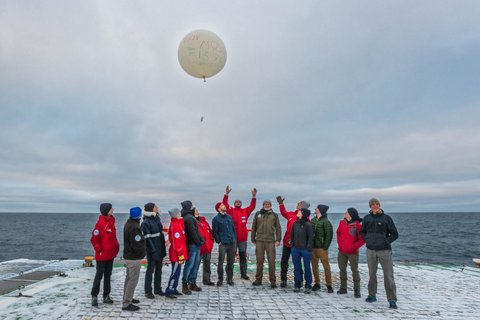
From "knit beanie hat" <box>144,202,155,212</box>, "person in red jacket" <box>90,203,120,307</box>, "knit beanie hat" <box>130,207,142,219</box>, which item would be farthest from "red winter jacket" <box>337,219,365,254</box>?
"person in red jacket" <box>90,203,120,307</box>

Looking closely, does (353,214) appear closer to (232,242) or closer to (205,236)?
(232,242)

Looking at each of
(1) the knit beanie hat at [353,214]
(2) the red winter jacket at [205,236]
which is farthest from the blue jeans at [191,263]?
(1) the knit beanie hat at [353,214]

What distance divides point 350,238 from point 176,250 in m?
4.30

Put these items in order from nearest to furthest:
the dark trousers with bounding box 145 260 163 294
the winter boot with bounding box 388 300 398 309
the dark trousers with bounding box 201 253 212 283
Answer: the winter boot with bounding box 388 300 398 309 < the dark trousers with bounding box 145 260 163 294 < the dark trousers with bounding box 201 253 212 283

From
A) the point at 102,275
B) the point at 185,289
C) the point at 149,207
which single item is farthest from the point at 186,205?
the point at 102,275

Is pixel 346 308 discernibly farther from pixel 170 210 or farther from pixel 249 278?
pixel 170 210

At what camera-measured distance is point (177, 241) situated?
7.45 m

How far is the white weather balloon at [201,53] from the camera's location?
9.25 meters

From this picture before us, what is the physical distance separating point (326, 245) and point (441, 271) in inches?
235

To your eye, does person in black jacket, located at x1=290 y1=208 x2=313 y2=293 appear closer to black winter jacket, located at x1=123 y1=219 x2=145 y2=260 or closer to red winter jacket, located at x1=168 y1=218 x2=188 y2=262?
red winter jacket, located at x1=168 y1=218 x2=188 y2=262

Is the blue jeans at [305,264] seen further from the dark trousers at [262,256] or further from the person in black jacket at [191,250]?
the person in black jacket at [191,250]

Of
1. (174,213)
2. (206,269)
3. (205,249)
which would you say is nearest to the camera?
(174,213)

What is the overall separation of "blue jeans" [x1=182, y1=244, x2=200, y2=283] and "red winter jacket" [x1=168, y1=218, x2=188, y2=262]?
229 millimetres

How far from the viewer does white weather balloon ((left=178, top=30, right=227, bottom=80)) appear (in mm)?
9250
